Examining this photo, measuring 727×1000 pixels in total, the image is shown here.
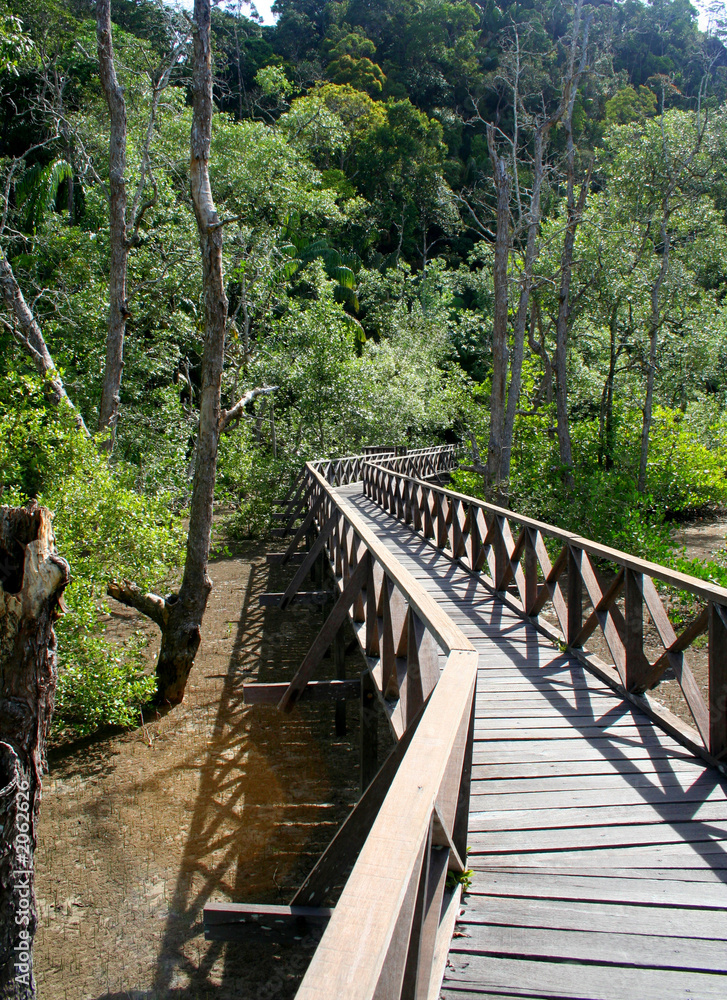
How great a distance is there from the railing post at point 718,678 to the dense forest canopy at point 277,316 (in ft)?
16.1

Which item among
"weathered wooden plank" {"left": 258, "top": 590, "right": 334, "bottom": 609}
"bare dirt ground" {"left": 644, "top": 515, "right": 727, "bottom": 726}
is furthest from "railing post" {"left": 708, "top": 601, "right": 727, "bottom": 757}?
"weathered wooden plank" {"left": 258, "top": 590, "right": 334, "bottom": 609}

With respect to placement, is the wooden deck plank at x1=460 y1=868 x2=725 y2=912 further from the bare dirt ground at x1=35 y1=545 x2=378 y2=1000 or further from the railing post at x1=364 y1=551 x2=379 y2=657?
the railing post at x1=364 y1=551 x2=379 y2=657

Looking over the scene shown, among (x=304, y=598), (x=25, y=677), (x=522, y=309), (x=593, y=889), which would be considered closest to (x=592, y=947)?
(x=593, y=889)

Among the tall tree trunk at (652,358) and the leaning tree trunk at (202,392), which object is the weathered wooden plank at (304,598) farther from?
the tall tree trunk at (652,358)

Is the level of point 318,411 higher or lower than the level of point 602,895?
higher

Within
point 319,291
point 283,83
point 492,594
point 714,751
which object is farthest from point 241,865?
point 283,83

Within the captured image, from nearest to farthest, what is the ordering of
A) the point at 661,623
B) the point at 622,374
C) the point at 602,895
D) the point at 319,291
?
the point at 602,895, the point at 661,623, the point at 622,374, the point at 319,291

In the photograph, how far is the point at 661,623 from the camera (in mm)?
3715

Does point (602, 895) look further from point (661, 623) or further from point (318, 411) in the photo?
point (318, 411)

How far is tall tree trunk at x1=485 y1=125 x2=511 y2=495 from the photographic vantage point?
13.0 m

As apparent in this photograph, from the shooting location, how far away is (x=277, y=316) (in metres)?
26.3

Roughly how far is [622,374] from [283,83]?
20759mm

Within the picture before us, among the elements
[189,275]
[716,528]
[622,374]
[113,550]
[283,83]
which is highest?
[283,83]

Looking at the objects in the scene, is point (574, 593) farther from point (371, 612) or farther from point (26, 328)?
point (26, 328)
